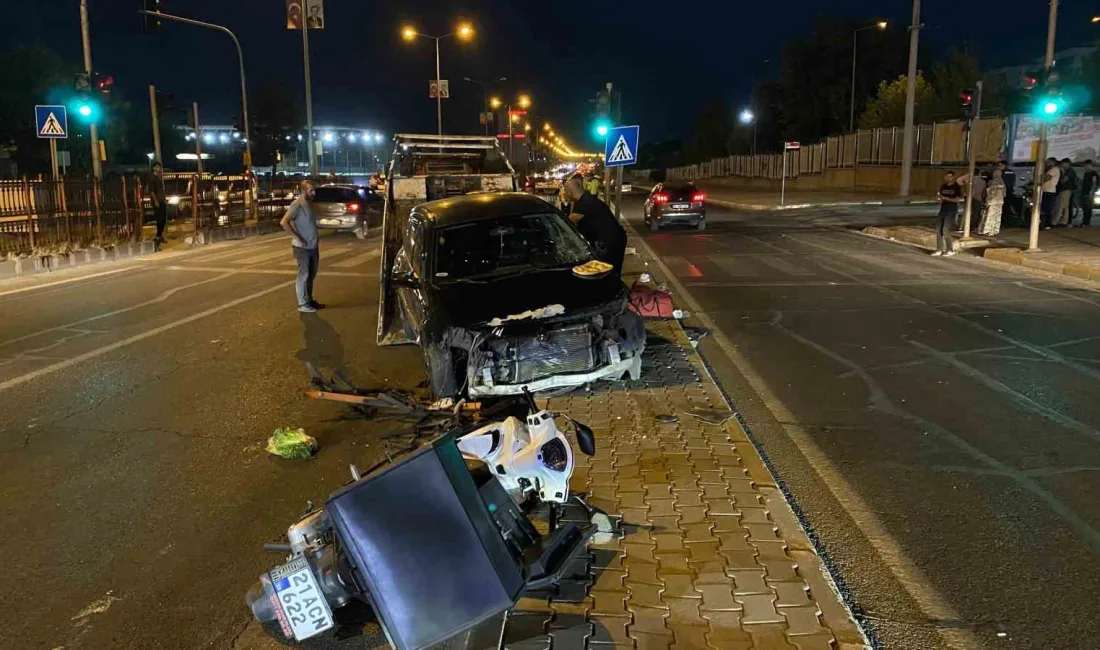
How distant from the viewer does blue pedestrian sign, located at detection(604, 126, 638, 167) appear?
14906 millimetres

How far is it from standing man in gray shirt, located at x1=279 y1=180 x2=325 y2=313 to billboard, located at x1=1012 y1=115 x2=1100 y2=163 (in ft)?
74.4

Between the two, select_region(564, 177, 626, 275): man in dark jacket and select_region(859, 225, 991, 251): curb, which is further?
select_region(859, 225, 991, 251): curb

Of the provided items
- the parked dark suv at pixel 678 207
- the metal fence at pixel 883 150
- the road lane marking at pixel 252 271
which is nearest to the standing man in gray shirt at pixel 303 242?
the road lane marking at pixel 252 271

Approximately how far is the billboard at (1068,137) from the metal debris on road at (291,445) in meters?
26.0

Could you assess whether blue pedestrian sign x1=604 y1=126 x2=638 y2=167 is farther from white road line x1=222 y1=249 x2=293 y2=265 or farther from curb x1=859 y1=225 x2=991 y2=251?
curb x1=859 y1=225 x2=991 y2=251

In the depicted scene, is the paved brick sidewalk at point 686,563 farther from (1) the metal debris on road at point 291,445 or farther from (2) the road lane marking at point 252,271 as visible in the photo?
(2) the road lane marking at point 252,271

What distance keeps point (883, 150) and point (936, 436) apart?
150 ft

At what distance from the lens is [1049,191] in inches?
800

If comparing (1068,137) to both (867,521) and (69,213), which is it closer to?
(867,521)

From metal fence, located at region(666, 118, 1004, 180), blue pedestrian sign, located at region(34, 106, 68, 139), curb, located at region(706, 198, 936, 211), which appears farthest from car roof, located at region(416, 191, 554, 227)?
curb, located at region(706, 198, 936, 211)

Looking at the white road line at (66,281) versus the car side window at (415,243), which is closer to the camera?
the car side window at (415,243)

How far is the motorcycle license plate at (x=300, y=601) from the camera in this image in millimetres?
3441

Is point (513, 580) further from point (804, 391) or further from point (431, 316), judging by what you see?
point (804, 391)

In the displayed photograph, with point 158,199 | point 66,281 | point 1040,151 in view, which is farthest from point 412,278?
point 158,199
